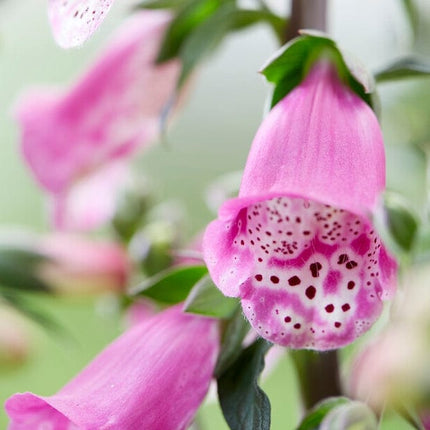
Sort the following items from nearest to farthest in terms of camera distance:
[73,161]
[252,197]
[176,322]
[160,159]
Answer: [252,197] → [176,322] → [73,161] → [160,159]

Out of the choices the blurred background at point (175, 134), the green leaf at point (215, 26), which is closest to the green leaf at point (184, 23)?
the green leaf at point (215, 26)

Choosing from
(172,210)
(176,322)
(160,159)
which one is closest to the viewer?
(176,322)

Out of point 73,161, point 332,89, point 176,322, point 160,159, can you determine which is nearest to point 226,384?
point 176,322

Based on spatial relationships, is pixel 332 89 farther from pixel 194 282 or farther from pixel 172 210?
pixel 172 210

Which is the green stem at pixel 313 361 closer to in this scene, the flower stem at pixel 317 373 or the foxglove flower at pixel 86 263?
the flower stem at pixel 317 373

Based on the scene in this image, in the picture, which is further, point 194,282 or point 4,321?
point 4,321

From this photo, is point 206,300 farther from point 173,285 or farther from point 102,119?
point 102,119
